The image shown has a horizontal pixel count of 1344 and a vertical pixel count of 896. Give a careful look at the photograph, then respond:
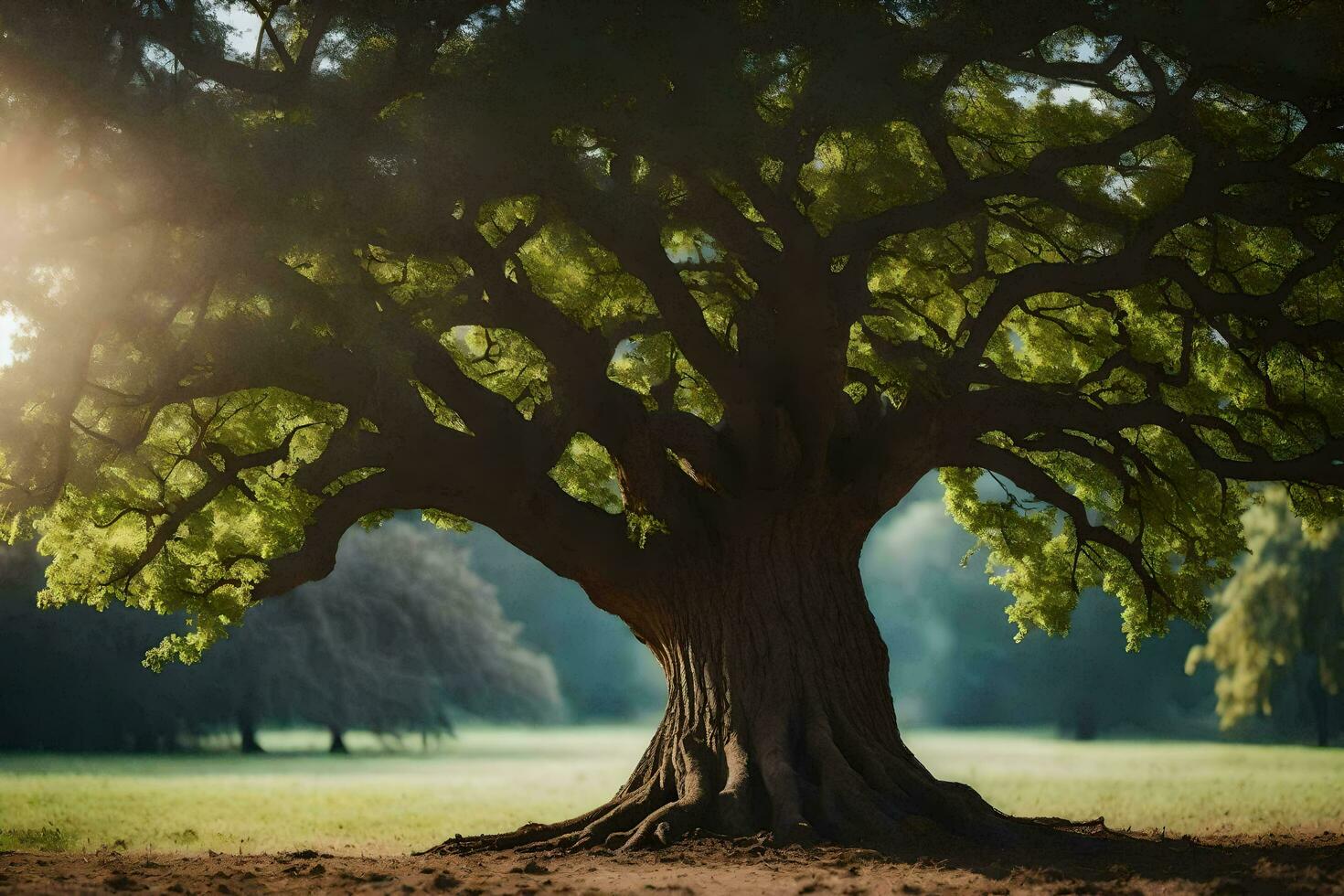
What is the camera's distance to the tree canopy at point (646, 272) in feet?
20.2

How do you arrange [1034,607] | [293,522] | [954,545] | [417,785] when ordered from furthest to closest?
[954,545]
[417,785]
[1034,607]
[293,522]

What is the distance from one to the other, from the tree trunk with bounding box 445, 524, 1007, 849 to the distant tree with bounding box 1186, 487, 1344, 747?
20.7 meters

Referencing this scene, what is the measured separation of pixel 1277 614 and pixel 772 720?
2267 centimetres

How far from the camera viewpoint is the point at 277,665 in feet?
88.0

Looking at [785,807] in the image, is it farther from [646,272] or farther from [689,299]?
[646,272]

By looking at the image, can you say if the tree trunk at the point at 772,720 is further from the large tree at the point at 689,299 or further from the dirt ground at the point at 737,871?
the dirt ground at the point at 737,871

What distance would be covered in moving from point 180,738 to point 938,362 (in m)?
25.3

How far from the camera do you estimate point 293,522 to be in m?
10.8

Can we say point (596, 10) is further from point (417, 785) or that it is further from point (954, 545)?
point (954, 545)

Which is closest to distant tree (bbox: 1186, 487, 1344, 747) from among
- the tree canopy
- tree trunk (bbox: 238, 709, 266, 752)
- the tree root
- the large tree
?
the large tree

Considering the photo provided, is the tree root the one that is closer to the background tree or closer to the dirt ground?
the dirt ground

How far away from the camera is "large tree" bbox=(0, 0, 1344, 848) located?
618 centimetres

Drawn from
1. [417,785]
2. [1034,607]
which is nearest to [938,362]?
[1034,607]

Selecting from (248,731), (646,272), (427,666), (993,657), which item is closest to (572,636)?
(993,657)
